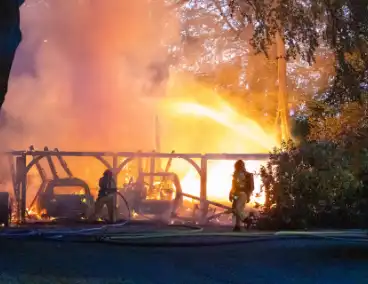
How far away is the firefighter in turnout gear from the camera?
1399cm

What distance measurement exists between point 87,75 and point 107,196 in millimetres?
13278

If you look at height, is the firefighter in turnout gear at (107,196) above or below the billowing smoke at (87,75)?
below

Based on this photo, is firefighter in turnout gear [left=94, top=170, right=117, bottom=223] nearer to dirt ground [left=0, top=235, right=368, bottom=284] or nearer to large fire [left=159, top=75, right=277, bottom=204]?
dirt ground [left=0, top=235, right=368, bottom=284]

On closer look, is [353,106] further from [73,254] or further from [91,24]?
[91,24]

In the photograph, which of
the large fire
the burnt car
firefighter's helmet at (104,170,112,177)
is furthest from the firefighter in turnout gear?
the large fire

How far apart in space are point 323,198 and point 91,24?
689 inches

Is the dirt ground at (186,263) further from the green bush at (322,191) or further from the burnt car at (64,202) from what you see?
the burnt car at (64,202)

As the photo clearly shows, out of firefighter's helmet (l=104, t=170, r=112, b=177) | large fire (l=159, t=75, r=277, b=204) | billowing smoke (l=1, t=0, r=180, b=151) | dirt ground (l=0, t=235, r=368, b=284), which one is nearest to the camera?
dirt ground (l=0, t=235, r=368, b=284)

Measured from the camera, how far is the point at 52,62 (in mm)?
26234

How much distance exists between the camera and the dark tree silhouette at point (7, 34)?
305 inches

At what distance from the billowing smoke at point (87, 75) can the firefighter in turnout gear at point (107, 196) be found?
1044cm

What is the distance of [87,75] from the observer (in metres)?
26.3

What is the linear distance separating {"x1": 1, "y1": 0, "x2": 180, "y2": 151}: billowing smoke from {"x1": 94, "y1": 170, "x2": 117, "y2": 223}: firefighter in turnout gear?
10.4m

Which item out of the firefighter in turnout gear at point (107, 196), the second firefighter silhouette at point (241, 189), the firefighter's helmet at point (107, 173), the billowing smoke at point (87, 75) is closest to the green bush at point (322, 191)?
the second firefighter silhouette at point (241, 189)
